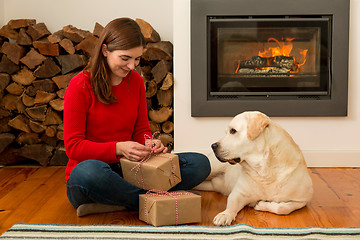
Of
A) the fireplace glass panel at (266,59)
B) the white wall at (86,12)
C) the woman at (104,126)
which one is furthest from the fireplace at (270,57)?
the woman at (104,126)

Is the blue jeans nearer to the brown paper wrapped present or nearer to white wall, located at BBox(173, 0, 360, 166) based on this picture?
the brown paper wrapped present

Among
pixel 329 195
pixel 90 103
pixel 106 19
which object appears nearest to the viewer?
pixel 90 103

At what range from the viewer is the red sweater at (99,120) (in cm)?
192

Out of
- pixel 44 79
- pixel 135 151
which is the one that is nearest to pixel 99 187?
pixel 135 151

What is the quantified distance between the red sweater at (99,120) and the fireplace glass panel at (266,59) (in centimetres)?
100

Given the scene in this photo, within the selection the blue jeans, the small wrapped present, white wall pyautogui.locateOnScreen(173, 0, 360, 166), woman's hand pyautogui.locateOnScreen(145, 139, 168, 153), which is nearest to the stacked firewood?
white wall pyautogui.locateOnScreen(173, 0, 360, 166)

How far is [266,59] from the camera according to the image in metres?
3.08

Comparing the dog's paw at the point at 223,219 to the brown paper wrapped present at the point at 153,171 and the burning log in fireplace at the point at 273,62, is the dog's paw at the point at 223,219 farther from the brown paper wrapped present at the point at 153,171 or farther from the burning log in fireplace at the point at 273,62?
the burning log in fireplace at the point at 273,62

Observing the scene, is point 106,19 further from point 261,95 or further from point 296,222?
point 296,222

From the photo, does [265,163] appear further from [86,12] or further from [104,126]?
[86,12]

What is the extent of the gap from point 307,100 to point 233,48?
642mm

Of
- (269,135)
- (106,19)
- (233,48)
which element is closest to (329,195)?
(269,135)

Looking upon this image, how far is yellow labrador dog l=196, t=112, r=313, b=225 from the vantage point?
1.94 meters

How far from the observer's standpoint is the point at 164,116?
3.19 metres
